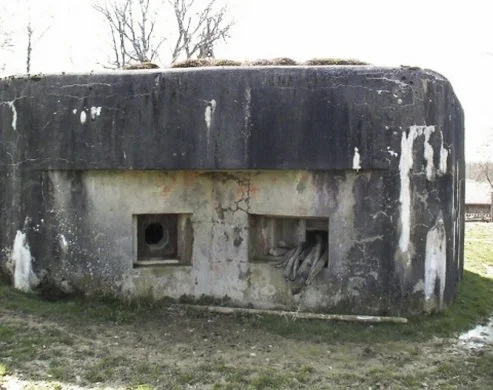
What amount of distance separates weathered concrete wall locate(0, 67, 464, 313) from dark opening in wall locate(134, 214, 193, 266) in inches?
6.7

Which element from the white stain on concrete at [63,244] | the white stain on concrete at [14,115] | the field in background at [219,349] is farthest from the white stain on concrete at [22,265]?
the white stain on concrete at [14,115]

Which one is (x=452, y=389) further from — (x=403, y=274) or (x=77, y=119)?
(x=77, y=119)

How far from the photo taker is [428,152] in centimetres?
557

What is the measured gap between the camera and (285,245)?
617 centimetres

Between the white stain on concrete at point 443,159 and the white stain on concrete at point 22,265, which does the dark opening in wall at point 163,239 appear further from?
the white stain on concrete at point 443,159

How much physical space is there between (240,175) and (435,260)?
2.26 m

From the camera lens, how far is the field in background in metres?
4.30

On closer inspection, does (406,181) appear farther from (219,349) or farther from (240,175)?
(219,349)

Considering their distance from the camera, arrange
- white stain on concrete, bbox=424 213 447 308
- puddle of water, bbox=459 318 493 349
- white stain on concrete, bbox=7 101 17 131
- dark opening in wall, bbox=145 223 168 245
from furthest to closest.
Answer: dark opening in wall, bbox=145 223 168 245 < white stain on concrete, bbox=7 101 17 131 < white stain on concrete, bbox=424 213 447 308 < puddle of water, bbox=459 318 493 349

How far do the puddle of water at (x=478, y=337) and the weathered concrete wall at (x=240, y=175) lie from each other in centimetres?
42

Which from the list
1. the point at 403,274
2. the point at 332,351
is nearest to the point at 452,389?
the point at 332,351

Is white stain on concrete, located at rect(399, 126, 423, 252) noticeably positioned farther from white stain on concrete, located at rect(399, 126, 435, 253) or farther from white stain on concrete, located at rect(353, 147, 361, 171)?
white stain on concrete, located at rect(353, 147, 361, 171)

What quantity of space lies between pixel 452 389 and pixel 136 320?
3104mm

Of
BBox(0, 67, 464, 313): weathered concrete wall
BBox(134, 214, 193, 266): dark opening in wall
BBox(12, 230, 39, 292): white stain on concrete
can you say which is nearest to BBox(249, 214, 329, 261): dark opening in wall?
BBox(0, 67, 464, 313): weathered concrete wall
